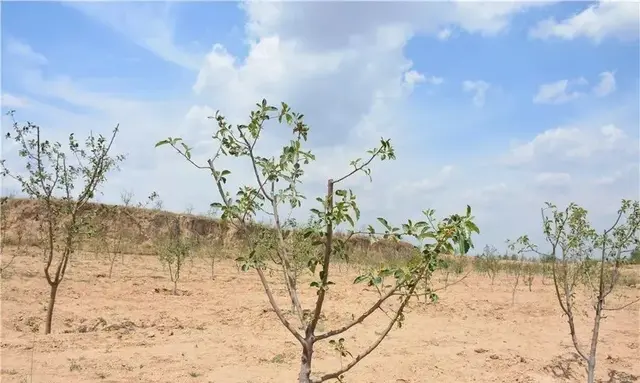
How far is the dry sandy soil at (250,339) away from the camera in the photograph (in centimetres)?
780

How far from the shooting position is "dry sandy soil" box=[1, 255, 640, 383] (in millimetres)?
7801

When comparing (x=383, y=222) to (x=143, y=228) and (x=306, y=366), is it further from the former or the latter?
(x=143, y=228)

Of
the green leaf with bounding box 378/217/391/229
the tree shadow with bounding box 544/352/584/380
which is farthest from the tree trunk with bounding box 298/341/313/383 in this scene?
the tree shadow with bounding box 544/352/584/380

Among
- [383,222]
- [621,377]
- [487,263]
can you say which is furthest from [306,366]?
[487,263]

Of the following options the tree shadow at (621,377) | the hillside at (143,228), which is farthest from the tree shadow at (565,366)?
the hillside at (143,228)

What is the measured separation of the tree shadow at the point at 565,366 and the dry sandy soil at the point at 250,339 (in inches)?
1.4

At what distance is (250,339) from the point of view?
9766mm

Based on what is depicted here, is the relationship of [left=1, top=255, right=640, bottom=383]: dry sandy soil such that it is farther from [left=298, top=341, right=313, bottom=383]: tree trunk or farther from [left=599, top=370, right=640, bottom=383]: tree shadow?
[left=298, top=341, right=313, bottom=383]: tree trunk

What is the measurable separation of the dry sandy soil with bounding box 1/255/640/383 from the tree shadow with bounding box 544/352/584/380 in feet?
0.11

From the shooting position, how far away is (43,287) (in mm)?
13914

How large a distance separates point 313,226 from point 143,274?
1712 cm

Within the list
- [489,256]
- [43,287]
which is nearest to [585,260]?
[43,287]

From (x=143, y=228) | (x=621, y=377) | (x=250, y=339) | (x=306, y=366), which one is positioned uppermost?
(x=143, y=228)

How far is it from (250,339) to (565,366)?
5.44 metres
